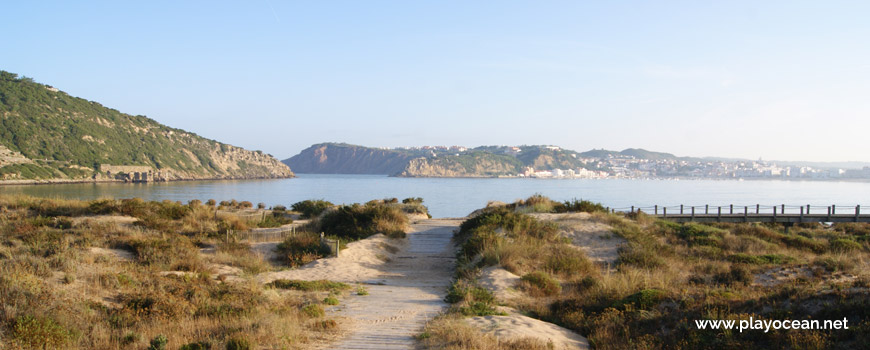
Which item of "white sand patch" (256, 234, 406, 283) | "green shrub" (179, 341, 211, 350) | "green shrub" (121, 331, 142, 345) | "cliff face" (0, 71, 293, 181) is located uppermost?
"cliff face" (0, 71, 293, 181)

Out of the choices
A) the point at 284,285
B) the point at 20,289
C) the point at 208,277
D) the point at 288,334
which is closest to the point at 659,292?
the point at 288,334

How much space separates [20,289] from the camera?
7.86 meters

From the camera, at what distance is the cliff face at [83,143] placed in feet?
324

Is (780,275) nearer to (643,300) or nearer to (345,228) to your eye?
(643,300)

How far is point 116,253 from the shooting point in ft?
47.1

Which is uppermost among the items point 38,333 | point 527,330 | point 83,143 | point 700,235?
point 83,143

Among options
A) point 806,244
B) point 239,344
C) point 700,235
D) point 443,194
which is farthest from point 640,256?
point 443,194

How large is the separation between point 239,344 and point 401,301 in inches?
181

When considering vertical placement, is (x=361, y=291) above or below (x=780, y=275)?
below

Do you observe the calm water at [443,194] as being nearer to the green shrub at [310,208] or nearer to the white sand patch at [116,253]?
the green shrub at [310,208]

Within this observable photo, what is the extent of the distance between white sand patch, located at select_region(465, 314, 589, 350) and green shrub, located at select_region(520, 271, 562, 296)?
273 cm

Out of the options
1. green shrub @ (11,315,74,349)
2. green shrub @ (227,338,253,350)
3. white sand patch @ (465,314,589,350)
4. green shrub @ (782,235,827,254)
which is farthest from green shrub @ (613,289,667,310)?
green shrub @ (782,235,827,254)

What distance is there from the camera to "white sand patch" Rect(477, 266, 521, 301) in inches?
447

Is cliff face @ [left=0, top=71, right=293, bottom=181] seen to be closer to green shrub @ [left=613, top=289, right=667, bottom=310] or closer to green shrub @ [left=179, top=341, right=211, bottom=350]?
green shrub @ [left=179, top=341, right=211, bottom=350]
